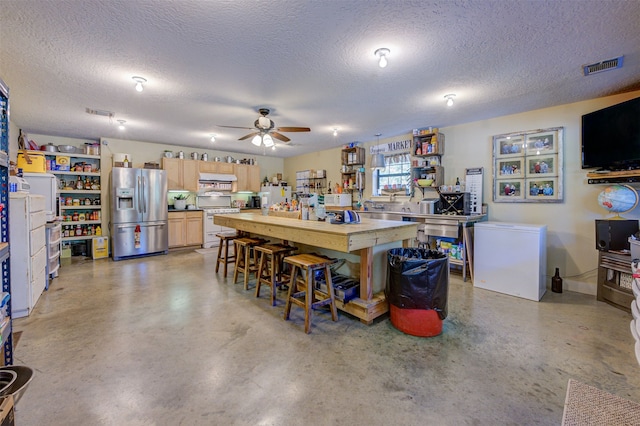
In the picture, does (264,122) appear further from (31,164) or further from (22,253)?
(31,164)

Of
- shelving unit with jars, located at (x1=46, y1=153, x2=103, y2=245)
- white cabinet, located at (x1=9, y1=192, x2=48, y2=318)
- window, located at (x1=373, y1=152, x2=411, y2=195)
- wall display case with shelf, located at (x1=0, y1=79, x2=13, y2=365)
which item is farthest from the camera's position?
shelving unit with jars, located at (x1=46, y1=153, x2=103, y2=245)

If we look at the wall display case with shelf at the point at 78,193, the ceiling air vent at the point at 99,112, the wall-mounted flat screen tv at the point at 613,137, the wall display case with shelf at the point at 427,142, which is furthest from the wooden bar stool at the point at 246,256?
the wall-mounted flat screen tv at the point at 613,137

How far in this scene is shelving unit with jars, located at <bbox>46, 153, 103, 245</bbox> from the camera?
5.70 meters

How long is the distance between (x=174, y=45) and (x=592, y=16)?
3.25 m

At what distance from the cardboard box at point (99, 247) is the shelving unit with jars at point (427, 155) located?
661 cm

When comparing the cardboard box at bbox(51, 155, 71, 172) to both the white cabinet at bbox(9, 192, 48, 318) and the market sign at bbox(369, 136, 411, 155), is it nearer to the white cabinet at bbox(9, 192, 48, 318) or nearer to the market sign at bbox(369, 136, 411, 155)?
the white cabinet at bbox(9, 192, 48, 318)

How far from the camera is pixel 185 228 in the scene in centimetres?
671

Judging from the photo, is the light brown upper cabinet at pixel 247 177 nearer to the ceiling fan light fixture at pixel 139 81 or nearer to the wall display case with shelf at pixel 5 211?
the ceiling fan light fixture at pixel 139 81

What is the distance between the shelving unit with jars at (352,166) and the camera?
6195 mm

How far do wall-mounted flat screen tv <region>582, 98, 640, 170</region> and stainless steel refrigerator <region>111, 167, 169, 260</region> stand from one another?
24.4 ft

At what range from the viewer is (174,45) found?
2352mm

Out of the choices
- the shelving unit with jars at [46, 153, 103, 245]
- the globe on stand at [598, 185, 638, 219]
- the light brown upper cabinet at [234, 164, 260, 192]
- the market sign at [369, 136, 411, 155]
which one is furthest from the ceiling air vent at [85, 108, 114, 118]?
the globe on stand at [598, 185, 638, 219]

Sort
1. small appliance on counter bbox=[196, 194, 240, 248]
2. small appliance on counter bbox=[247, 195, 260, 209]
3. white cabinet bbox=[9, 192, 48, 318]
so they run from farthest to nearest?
1. small appliance on counter bbox=[247, 195, 260, 209]
2. small appliance on counter bbox=[196, 194, 240, 248]
3. white cabinet bbox=[9, 192, 48, 318]

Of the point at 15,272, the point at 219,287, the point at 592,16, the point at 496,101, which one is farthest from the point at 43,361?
the point at 496,101
